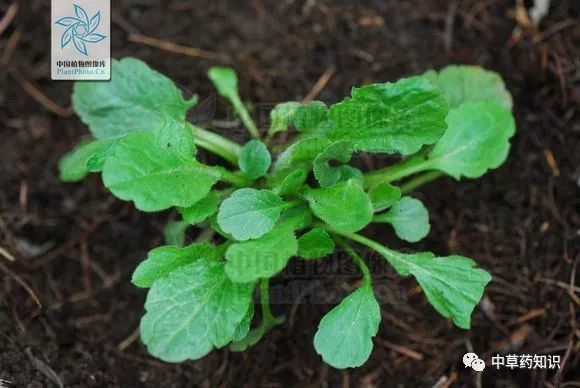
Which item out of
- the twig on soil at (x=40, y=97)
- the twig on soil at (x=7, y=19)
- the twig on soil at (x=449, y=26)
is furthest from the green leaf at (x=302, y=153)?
the twig on soil at (x=7, y=19)

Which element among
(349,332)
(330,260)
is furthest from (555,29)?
(349,332)

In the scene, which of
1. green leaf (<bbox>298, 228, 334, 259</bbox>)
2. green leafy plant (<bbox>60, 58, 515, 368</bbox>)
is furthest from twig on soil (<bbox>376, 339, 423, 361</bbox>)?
green leaf (<bbox>298, 228, 334, 259</bbox>)

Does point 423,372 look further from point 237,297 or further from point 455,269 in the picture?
point 237,297

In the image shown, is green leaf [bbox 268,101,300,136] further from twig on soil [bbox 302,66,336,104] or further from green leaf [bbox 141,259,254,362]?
green leaf [bbox 141,259,254,362]

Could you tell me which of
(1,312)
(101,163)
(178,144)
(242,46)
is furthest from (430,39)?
(1,312)

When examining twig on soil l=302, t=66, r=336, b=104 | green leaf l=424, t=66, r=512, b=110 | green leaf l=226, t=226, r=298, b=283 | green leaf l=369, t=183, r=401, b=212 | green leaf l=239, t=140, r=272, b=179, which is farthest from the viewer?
twig on soil l=302, t=66, r=336, b=104

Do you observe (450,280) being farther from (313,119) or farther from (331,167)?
(313,119)

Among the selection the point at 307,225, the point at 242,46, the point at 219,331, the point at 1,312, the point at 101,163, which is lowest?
the point at 1,312
